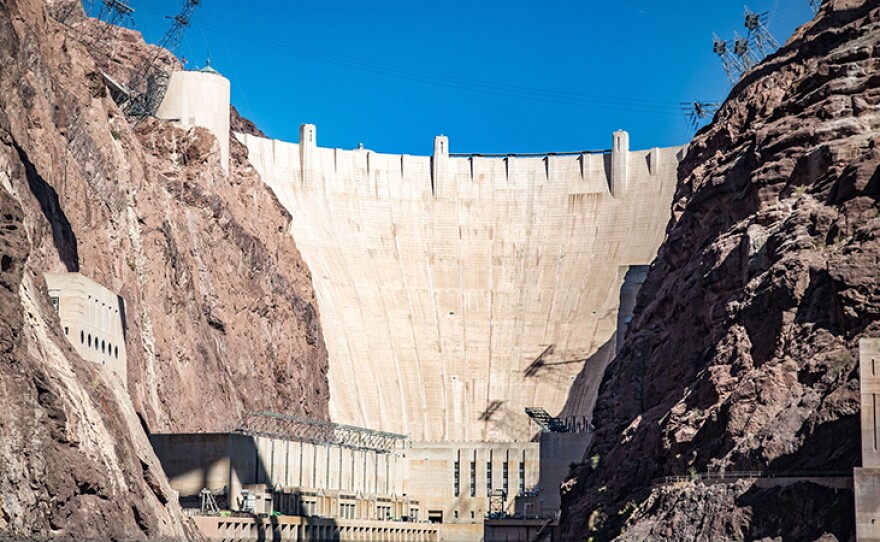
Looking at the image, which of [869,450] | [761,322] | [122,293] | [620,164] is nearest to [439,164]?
[620,164]

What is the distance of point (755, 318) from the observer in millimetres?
70188

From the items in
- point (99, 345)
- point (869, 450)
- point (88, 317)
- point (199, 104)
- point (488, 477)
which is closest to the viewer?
point (869, 450)

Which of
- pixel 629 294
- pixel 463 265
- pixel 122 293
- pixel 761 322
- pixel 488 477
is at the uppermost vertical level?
pixel 463 265

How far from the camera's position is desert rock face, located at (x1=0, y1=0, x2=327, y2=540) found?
209 feet

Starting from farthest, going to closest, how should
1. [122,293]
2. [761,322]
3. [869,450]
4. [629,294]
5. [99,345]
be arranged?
[629,294], [122,293], [99,345], [761,322], [869,450]

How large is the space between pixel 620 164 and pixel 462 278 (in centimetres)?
1701

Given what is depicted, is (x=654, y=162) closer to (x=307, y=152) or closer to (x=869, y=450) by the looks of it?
(x=307, y=152)

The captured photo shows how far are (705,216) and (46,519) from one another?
1415 inches

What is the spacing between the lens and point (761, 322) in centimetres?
6975

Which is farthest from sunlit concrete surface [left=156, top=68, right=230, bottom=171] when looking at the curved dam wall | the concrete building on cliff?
the curved dam wall

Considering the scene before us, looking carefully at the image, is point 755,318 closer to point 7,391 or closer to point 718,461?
point 718,461

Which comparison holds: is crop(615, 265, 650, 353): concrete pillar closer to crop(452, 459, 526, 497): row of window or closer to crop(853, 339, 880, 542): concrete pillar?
crop(452, 459, 526, 497): row of window

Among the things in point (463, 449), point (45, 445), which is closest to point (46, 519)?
point (45, 445)

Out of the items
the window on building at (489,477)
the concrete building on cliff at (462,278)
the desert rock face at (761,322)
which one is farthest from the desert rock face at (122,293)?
the desert rock face at (761,322)
